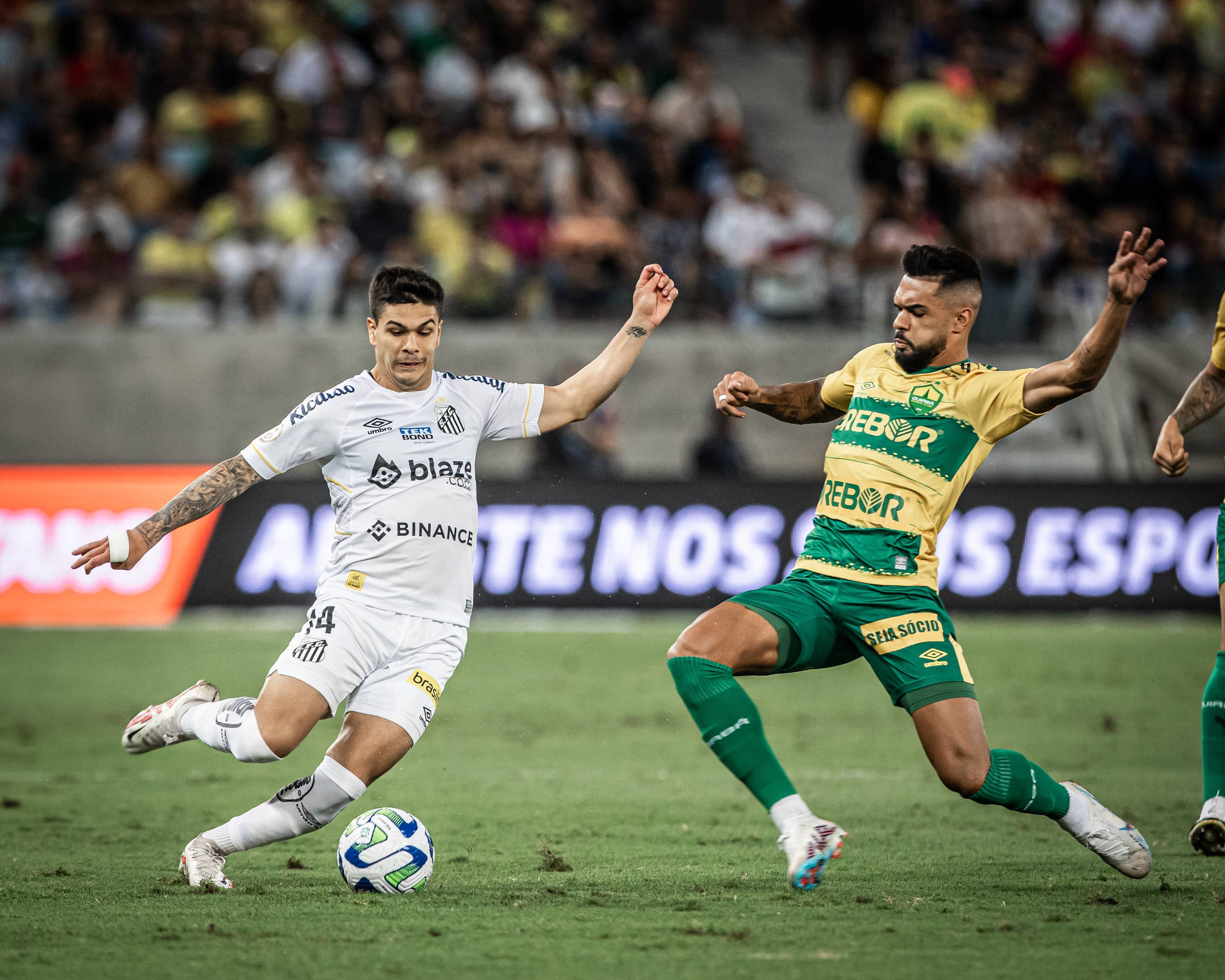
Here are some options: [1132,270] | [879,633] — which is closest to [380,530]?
[879,633]

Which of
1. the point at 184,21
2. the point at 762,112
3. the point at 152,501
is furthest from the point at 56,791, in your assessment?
the point at 762,112

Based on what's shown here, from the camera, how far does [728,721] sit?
17.6 feet

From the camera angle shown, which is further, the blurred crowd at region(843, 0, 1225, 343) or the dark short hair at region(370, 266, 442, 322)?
the blurred crowd at region(843, 0, 1225, 343)

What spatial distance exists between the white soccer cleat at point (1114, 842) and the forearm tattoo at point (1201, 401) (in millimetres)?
1709

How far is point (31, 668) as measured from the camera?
11.6 meters

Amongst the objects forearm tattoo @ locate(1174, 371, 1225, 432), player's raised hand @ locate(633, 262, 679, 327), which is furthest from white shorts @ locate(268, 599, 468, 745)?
forearm tattoo @ locate(1174, 371, 1225, 432)

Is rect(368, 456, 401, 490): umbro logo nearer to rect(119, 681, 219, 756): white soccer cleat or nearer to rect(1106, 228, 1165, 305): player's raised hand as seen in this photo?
rect(119, 681, 219, 756): white soccer cleat

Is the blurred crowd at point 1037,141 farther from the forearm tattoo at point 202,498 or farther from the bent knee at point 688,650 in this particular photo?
the forearm tattoo at point 202,498

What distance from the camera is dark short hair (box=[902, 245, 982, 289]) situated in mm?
5625

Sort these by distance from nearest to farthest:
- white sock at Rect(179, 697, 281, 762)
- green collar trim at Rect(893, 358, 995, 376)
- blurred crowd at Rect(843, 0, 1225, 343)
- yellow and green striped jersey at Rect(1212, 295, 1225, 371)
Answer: white sock at Rect(179, 697, 281, 762) → green collar trim at Rect(893, 358, 995, 376) → yellow and green striped jersey at Rect(1212, 295, 1225, 371) → blurred crowd at Rect(843, 0, 1225, 343)

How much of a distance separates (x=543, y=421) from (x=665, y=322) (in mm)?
10216

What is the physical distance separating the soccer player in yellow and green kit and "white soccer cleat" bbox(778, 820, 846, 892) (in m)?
0.04

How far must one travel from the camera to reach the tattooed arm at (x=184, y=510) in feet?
17.4

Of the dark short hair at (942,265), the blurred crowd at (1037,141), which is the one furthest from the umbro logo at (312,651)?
the blurred crowd at (1037,141)
